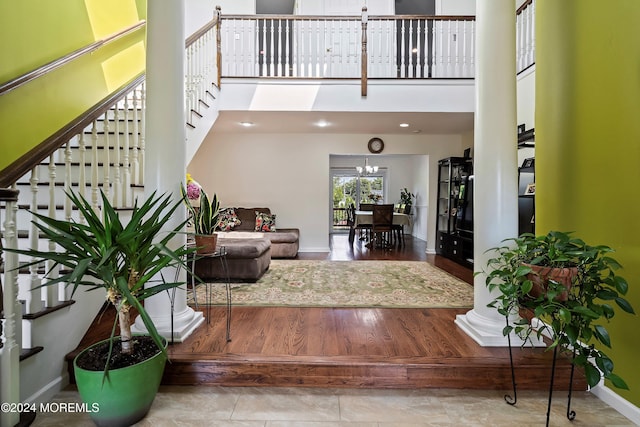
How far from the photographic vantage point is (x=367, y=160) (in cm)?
943

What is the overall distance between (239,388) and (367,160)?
832 cm

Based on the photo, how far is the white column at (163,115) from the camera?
1.93 m

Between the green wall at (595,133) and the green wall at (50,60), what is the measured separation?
13.1ft

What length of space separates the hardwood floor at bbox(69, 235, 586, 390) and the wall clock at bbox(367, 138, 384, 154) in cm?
429

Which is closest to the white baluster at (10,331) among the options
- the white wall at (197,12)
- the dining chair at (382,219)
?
the dining chair at (382,219)

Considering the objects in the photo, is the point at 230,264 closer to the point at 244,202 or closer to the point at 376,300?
the point at 376,300

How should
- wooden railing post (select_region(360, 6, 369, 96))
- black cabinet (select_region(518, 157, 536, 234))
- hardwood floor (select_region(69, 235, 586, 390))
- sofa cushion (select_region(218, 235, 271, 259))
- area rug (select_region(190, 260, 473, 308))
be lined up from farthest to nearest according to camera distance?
wooden railing post (select_region(360, 6, 369, 96)) → sofa cushion (select_region(218, 235, 271, 259)) → black cabinet (select_region(518, 157, 536, 234)) → area rug (select_region(190, 260, 473, 308)) → hardwood floor (select_region(69, 235, 586, 390))

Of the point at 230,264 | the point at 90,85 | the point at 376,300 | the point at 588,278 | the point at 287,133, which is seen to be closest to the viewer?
the point at 588,278

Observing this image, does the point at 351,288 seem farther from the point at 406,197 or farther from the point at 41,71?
the point at 406,197

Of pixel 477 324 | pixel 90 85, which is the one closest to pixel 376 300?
pixel 477 324

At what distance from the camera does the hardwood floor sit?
1770 millimetres

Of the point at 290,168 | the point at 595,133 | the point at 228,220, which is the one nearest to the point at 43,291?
the point at 595,133

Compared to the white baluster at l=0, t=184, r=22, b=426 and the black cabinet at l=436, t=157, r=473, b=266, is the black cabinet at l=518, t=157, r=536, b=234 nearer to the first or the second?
the black cabinet at l=436, t=157, r=473, b=266

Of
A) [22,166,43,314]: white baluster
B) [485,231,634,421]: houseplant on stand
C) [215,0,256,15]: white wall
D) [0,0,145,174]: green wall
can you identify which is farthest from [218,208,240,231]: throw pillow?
[485,231,634,421]: houseplant on stand
